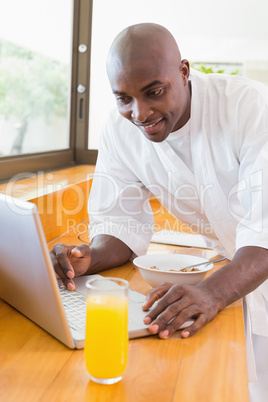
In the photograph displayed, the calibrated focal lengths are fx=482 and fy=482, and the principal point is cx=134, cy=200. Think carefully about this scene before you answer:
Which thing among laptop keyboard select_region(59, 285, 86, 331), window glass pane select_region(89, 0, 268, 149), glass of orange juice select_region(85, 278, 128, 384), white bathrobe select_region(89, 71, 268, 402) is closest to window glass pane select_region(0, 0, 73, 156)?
window glass pane select_region(89, 0, 268, 149)

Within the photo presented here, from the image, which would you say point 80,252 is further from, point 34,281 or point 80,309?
point 34,281

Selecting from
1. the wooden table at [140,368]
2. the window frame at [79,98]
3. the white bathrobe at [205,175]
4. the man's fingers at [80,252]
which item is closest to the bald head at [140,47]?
the white bathrobe at [205,175]

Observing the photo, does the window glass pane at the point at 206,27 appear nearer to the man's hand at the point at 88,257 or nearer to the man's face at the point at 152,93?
the man's face at the point at 152,93

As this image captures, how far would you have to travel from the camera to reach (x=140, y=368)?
805mm

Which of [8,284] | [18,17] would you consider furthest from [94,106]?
[8,284]

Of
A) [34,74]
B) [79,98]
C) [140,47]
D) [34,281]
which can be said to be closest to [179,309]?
[34,281]

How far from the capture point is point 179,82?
1.34m

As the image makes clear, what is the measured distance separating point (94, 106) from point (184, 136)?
1765 millimetres

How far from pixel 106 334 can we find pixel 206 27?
105 inches

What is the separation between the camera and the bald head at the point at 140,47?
4.05ft

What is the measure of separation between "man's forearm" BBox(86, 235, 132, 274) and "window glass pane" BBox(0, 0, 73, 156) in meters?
0.98

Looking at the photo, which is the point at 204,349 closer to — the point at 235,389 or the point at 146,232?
the point at 235,389

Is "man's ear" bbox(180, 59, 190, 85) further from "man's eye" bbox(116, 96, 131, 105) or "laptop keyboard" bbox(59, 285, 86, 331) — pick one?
"laptop keyboard" bbox(59, 285, 86, 331)

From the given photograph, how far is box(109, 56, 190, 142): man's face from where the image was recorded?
4.02ft
